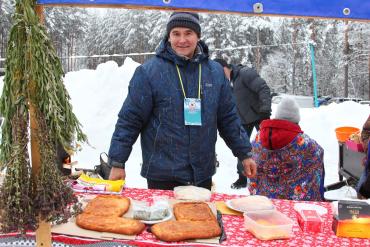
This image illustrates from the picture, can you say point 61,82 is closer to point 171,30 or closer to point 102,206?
point 102,206

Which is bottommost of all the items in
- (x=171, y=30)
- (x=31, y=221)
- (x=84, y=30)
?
(x=31, y=221)

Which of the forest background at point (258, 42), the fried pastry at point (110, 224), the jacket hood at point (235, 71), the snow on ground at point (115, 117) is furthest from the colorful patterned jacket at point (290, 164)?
the forest background at point (258, 42)

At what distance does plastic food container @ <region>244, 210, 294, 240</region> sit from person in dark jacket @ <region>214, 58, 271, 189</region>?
3.51 meters

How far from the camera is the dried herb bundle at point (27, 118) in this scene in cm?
122

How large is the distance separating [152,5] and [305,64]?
103ft

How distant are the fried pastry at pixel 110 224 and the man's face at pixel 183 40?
1.07 meters

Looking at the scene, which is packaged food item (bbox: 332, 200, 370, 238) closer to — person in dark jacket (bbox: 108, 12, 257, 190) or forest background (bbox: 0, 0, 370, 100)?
person in dark jacket (bbox: 108, 12, 257, 190)

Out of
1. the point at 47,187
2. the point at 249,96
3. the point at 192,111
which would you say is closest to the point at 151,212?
the point at 47,187

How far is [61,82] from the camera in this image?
4.26ft

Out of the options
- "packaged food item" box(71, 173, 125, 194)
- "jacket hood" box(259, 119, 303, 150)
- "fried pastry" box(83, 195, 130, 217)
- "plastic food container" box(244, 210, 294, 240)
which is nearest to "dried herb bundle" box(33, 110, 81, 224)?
"fried pastry" box(83, 195, 130, 217)

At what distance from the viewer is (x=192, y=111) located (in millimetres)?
2363

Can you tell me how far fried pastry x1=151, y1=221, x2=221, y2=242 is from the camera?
1.63 metres

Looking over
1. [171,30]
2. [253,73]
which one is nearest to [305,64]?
[253,73]

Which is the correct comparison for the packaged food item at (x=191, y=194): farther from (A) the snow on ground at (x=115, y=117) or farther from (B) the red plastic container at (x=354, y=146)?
(A) the snow on ground at (x=115, y=117)
